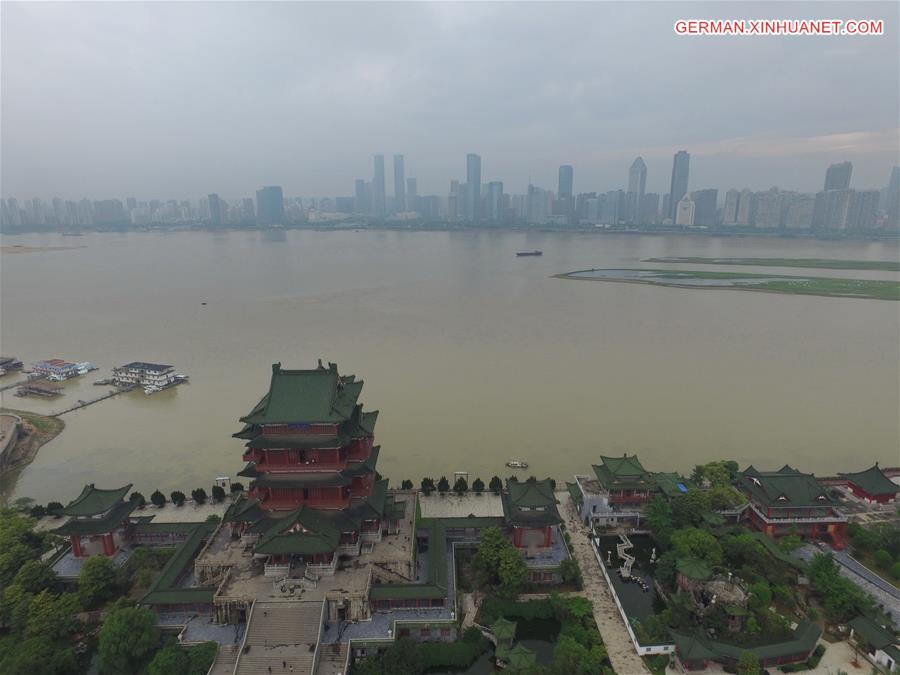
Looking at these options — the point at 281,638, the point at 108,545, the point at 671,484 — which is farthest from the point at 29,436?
the point at 671,484

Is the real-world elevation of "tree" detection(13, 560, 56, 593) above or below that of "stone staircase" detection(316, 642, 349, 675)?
above

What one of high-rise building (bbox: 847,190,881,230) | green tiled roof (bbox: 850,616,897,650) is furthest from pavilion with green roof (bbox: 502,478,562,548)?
high-rise building (bbox: 847,190,881,230)

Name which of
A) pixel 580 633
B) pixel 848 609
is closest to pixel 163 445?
pixel 580 633

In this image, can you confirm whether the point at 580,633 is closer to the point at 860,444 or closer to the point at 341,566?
the point at 341,566

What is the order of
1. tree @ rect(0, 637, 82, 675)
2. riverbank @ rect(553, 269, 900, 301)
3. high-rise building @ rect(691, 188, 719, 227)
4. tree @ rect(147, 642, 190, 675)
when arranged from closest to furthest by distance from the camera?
tree @ rect(0, 637, 82, 675), tree @ rect(147, 642, 190, 675), riverbank @ rect(553, 269, 900, 301), high-rise building @ rect(691, 188, 719, 227)

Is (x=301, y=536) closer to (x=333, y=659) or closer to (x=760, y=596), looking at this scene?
(x=333, y=659)

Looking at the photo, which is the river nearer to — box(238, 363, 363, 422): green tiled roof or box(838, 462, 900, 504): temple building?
box(838, 462, 900, 504): temple building

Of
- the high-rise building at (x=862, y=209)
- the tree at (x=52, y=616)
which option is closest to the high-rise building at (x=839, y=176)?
the high-rise building at (x=862, y=209)
